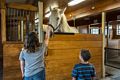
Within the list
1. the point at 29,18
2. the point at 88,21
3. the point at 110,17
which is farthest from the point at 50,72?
the point at 88,21

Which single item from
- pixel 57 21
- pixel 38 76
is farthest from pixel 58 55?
pixel 38 76

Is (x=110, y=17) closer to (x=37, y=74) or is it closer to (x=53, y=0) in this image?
(x=53, y=0)

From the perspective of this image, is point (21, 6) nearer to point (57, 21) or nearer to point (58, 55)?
point (57, 21)

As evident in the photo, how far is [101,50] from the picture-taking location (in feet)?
17.1

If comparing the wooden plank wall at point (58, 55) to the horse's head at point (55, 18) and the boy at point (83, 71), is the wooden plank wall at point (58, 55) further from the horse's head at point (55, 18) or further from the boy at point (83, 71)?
the boy at point (83, 71)

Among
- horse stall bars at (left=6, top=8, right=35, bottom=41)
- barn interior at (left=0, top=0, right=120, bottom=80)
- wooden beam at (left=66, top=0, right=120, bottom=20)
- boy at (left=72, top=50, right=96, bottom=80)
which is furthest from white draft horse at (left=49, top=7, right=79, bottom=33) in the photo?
boy at (left=72, top=50, right=96, bottom=80)

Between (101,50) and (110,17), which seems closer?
(101,50)

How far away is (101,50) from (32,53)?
10.9 feet

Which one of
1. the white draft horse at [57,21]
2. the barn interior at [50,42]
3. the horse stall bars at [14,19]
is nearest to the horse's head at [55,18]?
the white draft horse at [57,21]

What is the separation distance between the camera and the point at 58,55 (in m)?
4.43

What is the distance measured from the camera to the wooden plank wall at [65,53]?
4336mm

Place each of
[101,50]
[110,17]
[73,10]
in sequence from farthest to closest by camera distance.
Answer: [110,17] < [73,10] < [101,50]

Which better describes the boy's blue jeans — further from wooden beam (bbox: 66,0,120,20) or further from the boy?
wooden beam (bbox: 66,0,120,20)

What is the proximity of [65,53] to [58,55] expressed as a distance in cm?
21
